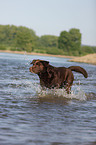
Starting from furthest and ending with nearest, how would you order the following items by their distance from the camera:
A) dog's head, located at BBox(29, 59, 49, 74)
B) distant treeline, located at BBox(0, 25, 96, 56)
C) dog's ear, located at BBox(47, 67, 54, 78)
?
distant treeline, located at BBox(0, 25, 96, 56), dog's ear, located at BBox(47, 67, 54, 78), dog's head, located at BBox(29, 59, 49, 74)

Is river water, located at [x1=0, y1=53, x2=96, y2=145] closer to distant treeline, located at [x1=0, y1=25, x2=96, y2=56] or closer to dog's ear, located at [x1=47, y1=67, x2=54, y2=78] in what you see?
dog's ear, located at [x1=47, y1=67, x2=54, y2=78]

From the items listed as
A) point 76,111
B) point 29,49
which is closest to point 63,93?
point 76,111

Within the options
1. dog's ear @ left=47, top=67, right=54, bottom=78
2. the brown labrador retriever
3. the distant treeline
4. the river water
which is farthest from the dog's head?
the distant treeline

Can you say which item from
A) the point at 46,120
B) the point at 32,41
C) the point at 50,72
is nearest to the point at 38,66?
the point at 50,72

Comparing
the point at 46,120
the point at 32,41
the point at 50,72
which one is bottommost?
the point at 46,120

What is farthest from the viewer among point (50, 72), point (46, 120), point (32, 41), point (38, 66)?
point (32, 41)

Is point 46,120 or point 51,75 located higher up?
point 51,75

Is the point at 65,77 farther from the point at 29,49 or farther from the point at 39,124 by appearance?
the point at 29,49

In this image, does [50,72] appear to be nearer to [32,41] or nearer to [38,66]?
[38,66]

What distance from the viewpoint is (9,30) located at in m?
170

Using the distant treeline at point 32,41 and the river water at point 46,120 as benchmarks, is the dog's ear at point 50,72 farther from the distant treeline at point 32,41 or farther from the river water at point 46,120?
the distant treeline at point 32,41

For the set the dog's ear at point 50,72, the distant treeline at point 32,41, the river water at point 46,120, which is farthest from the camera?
the distant treeline at point 32,41

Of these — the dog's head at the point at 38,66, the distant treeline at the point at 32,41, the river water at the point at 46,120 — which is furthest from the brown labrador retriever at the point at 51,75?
the distant treeline at the point at 32,41

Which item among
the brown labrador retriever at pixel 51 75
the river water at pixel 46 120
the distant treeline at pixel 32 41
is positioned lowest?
the river water at pixel 46 120
